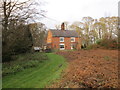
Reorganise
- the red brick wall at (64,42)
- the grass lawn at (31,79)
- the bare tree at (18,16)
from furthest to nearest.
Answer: the red brick wall at (64,42) → the bare tree at (18,16) → the grass lawn at (31,79)

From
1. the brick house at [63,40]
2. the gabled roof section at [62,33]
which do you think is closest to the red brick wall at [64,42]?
the brick house at [63,40]

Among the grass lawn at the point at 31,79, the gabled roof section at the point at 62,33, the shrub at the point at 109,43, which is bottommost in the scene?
the grass lawn at the point at 31,79

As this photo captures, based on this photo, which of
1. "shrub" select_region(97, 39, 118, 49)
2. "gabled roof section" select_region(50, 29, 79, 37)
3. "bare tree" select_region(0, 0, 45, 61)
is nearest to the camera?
"bare tree" select_region(0, 0, 45, 61)

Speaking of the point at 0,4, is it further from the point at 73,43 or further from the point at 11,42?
the point at 73,43

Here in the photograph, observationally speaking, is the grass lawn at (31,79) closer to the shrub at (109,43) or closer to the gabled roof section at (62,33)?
the shrub at (109,43)

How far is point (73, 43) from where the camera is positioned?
36.2 m

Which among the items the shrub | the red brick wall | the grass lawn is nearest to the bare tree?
the grass lawn

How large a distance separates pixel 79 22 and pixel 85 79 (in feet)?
132

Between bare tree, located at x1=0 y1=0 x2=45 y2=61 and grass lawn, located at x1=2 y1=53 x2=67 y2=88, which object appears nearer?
grass lawn, located at x1=2 y1=53 x2=67 y2=88

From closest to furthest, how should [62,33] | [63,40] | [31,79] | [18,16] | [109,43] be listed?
[31,79]
[18,16]
[109,43]
[63,40]
[62,33]

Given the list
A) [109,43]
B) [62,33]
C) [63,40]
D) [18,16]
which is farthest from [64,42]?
[18,16]

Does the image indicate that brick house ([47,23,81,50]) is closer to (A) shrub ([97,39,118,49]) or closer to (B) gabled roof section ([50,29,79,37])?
(B) gabled roof section ([50,29,79,37])

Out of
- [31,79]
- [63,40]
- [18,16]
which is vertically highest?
[18,16]

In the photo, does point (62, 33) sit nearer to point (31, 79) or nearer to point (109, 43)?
point (109, 43)
